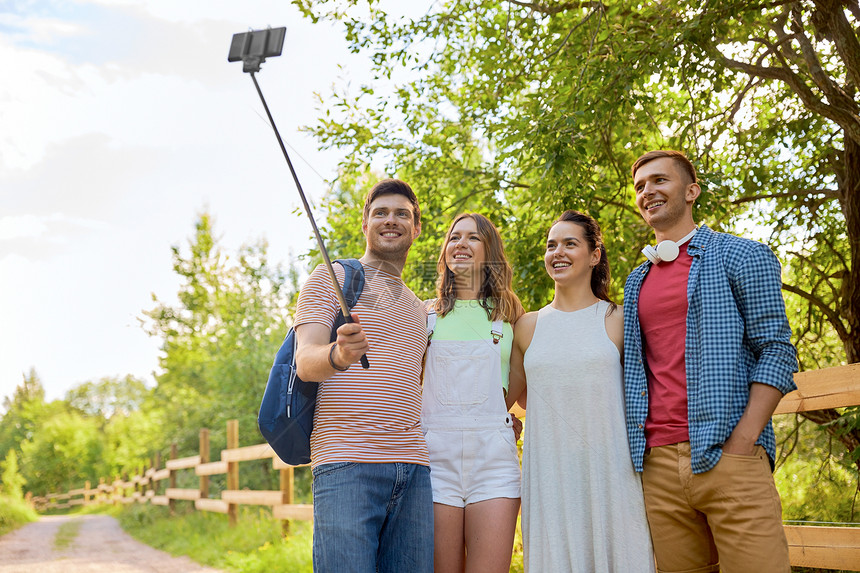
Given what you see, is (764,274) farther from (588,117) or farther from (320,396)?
(588,117)

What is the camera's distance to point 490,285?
9.43ft

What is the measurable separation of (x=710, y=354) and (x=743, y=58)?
17.3 ft

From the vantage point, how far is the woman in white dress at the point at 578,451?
2.41m

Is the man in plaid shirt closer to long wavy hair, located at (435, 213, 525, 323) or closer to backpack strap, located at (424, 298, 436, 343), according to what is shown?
long wavy hair, located at (435, 213, 525, 323)

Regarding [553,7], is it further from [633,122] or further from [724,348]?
[724,348]

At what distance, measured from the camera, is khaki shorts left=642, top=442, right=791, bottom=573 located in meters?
2.18

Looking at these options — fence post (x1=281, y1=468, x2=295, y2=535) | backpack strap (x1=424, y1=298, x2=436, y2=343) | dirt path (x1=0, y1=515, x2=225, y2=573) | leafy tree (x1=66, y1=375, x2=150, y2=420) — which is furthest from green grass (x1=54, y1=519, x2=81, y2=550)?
leafy tree (x1=66, y1=375, x2=150, y2=420)

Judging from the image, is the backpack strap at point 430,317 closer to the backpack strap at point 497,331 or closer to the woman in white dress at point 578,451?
the backpack strap at point 497,331

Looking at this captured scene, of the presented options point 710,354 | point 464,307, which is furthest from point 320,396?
point 710,354

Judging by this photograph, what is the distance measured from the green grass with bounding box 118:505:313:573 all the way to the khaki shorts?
378cm

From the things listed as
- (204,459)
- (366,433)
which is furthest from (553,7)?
(204,459)

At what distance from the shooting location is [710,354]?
2289 mm

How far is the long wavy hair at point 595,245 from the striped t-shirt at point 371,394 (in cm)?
85

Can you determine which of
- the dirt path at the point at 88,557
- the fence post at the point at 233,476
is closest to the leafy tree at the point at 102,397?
the dirt path at the point at 88,557
